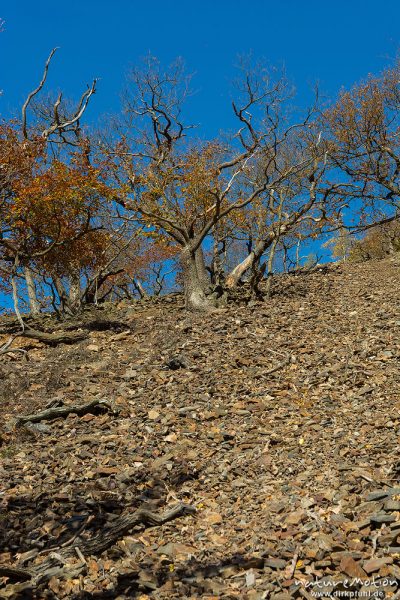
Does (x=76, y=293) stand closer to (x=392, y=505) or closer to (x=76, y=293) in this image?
(x=76, y=293)

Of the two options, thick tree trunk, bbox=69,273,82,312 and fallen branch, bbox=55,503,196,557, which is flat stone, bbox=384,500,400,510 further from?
thick tree trunk, bbox=69,273,82,312

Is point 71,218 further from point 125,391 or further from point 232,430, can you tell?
point 232,430

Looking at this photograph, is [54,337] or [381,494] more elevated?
[54,337]

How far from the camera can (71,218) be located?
1495 cm

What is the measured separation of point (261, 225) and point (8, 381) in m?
11.7

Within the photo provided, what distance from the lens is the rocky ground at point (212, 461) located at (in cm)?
480

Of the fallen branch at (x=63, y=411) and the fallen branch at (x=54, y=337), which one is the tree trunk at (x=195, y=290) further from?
the fallen branch at (x=63, y=411)

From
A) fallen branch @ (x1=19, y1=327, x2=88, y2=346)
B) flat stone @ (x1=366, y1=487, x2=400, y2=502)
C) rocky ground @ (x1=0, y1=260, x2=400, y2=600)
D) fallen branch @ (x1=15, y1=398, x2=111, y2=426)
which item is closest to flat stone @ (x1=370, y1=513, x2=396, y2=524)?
rocky ground @ (x1=0, y1=260, x2=400, y2=600)

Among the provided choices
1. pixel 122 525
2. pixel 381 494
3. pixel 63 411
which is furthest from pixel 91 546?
pixel 63 411

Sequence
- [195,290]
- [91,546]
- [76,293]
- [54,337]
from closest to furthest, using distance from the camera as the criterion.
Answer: [91,546] < [54,337] < [195,290] < [76,293]

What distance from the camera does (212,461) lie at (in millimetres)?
6996

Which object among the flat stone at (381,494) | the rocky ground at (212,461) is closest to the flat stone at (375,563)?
the rocky ground at (212,461)

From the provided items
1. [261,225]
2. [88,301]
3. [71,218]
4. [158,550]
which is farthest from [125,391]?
[261,225]

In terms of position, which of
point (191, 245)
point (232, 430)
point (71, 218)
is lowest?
point (232, 430)
